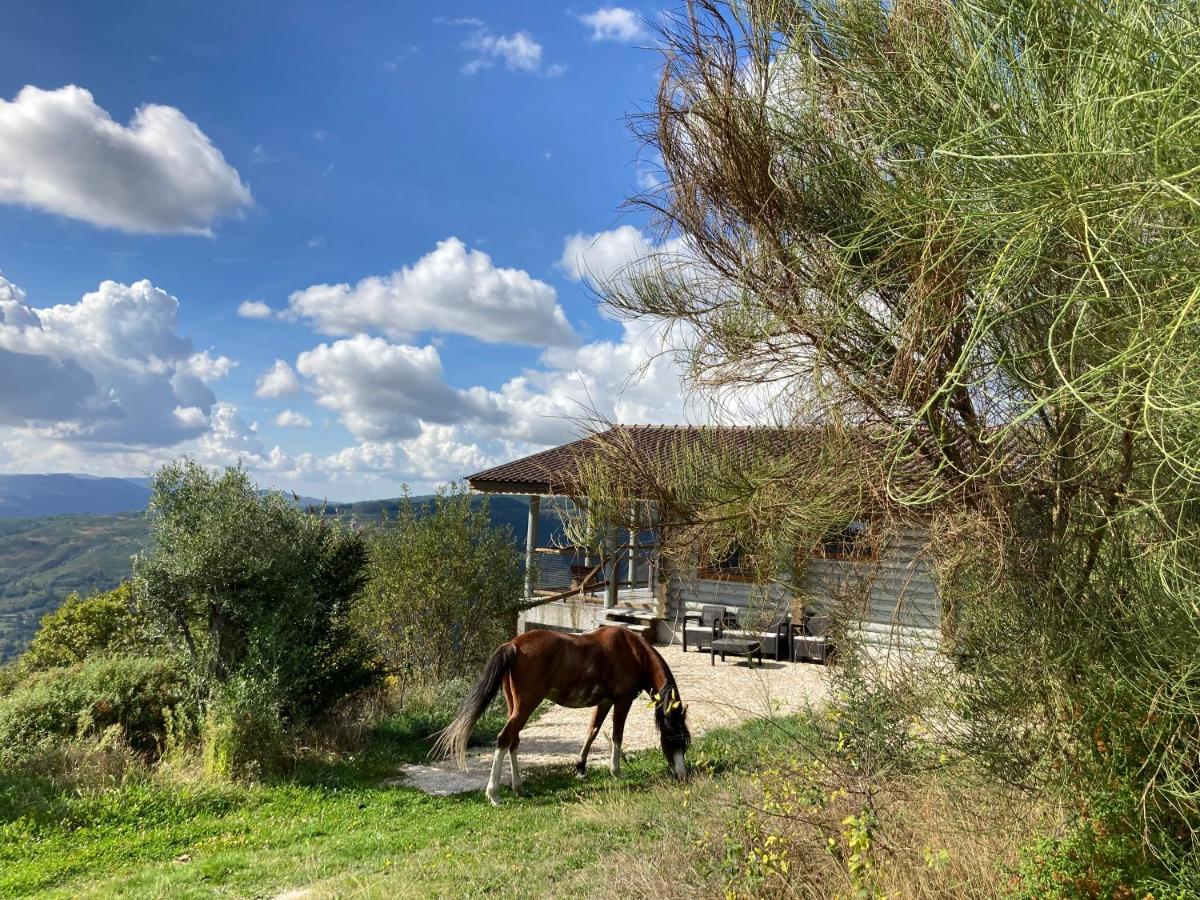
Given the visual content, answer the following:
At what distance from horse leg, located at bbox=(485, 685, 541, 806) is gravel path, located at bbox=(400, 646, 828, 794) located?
0.80 metres

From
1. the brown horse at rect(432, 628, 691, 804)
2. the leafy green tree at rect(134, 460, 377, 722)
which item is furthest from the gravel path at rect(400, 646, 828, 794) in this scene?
the leafy green tree at rect(134, 460, 377, 722)

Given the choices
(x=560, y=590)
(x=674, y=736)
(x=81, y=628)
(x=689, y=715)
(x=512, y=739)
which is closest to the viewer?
(x=674, y=736)

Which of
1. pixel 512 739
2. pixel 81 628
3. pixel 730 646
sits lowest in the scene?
pixel 81 628

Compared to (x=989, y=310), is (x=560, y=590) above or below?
below

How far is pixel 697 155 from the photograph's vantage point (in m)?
4.27

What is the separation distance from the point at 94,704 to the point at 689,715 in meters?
7.24

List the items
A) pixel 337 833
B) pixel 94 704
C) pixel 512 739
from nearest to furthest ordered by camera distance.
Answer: pixel 337 833 < pixel 512 739 < pixel 94 704

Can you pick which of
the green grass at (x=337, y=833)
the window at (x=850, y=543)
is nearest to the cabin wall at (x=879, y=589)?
the window at (x=850, y=543)

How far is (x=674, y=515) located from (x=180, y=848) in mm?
5061

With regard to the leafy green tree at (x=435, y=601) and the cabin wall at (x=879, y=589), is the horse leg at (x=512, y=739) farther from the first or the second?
the leafy green tree at (x=435, y=601)

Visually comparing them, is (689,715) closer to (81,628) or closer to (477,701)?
(477,701)

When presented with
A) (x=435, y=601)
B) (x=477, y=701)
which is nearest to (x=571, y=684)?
(x=477, y=701)

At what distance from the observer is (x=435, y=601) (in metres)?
13.6

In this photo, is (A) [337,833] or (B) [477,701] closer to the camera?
(A) [337,833]
